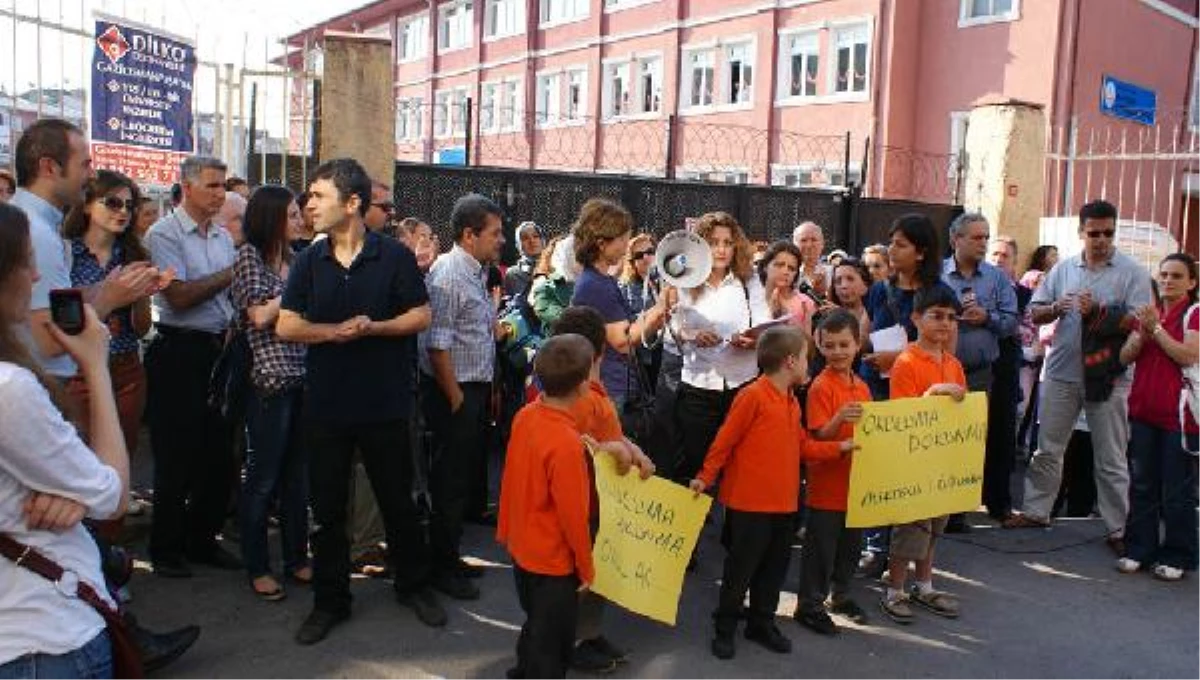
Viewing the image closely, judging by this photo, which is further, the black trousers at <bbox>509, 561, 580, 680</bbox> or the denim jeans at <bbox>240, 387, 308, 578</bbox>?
the denim jeans at <bbox>240, 387, 308, 578</bbox>

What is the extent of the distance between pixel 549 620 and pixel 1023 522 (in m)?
4.08

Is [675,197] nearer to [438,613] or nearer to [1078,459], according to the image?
[1078,459]

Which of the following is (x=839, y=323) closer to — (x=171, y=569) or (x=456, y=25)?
(x=171, y=569)

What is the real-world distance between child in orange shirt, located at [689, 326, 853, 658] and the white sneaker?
2.53m

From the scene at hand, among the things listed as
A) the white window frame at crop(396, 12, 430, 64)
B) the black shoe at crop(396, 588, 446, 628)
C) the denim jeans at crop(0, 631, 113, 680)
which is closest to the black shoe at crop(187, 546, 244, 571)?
the black shoe at crop(396, 588, 446, 628)

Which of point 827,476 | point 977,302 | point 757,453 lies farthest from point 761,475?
point 977,302

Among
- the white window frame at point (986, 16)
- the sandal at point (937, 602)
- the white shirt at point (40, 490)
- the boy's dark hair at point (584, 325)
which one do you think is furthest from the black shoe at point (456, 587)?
the white window frame at point (986, 16)

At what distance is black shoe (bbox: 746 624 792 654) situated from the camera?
409cm

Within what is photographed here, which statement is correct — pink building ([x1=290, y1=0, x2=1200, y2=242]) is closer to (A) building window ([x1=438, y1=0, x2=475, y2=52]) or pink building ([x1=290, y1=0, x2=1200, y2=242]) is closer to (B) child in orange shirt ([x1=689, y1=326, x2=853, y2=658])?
(A) building window ([x1=438, y1=0, x2=475, y2=52])

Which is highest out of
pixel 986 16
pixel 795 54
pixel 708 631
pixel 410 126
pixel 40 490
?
pixel 986 16

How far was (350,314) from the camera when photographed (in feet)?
12.8

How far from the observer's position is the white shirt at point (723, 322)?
15.6ft

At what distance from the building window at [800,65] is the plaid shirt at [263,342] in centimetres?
2063

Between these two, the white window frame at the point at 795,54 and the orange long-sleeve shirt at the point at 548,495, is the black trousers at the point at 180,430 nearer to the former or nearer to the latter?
the orange long-sleeve shirt at the point at 548,495
